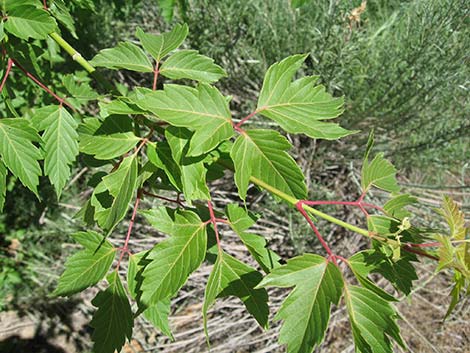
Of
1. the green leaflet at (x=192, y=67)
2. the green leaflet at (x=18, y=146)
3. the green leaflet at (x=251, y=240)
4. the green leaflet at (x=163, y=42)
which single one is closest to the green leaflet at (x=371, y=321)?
the green leaflet at (x=251, y=240)

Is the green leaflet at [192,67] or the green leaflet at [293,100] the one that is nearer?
the green leaflet at [293,100]

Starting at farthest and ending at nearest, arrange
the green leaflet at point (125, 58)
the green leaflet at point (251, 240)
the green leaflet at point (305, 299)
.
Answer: the green leaflet at point (125, 58) < the green leaflet at point (251, 240) < the green leaflet at point (305, 299)

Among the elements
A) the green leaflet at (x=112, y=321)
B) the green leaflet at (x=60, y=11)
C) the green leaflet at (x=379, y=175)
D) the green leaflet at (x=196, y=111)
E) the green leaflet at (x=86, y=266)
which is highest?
the green leaflet at (x=60, y=11)

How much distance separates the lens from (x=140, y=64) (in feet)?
2.94

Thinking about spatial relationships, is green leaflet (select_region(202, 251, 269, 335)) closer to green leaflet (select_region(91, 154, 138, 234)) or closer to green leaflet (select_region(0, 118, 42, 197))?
green leaflet (select_region(91, 154, 138, 234))

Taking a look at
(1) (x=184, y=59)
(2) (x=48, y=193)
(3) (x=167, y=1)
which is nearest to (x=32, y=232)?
(2) (x=48, y=193)

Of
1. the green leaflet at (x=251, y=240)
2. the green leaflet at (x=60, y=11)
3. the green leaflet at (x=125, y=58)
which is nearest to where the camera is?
the green leaflet at (x=251, y=240)

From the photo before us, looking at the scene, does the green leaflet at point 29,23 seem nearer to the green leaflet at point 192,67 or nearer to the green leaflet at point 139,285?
the green leaflet at point 192,67

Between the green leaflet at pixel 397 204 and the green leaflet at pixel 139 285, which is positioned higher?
the green leaflet at pixel 397 204

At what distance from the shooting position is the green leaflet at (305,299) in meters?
0.66

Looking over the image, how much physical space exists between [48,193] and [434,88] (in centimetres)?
209

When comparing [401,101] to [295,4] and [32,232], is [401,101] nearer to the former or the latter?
[295,4]

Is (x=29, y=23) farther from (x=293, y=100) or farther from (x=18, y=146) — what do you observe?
(x=293, y=100)

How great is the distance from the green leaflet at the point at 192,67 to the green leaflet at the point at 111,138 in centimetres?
14
